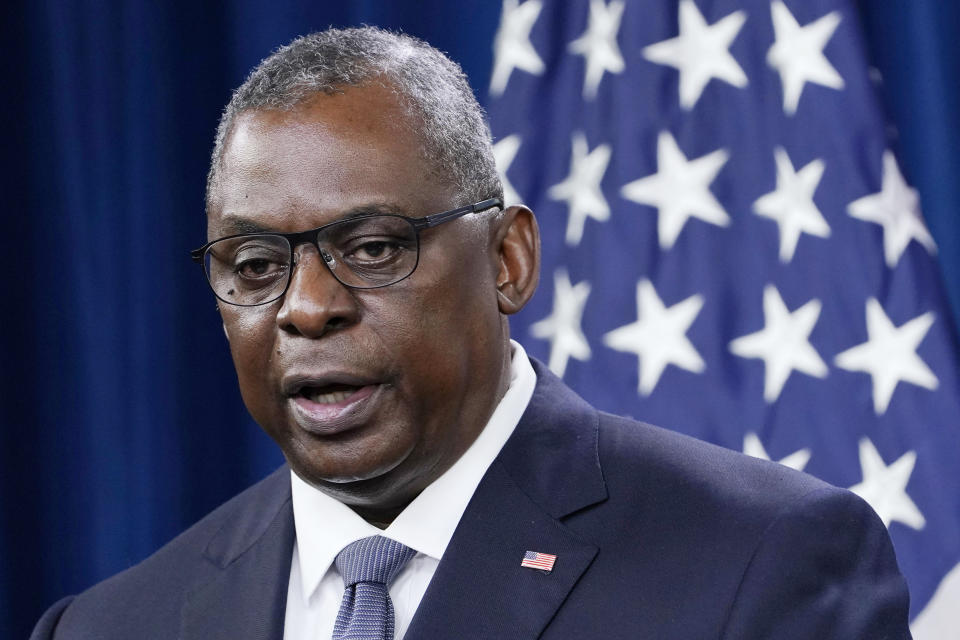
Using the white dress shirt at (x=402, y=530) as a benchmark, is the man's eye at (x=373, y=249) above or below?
above

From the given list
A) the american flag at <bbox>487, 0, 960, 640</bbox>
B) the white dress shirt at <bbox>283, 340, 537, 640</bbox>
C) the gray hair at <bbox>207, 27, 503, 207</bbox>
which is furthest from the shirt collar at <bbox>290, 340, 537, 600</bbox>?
the american flag at <bbox>487, 0, 960, 640</bbox>

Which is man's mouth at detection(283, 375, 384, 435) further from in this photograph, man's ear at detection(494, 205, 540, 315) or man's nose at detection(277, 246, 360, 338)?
man's ear at detection(494, 205, 540, 315)

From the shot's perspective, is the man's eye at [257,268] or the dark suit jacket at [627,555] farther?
the man's eye at [257,268]

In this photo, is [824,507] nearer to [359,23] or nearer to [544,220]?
[544,220]

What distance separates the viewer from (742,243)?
2.93m

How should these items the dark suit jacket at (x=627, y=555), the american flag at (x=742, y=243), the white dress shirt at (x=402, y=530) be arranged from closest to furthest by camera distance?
the dark suit jacket at (x=627, y=555) → the white dress shirt at (x=402, y=530) → the american flag at (x=742, y=243)

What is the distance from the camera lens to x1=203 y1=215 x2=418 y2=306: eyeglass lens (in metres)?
1.78

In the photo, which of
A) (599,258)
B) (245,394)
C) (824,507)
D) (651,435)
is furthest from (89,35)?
(824,507)

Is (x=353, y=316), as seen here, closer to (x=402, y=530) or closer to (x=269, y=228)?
(x=269, y=228)

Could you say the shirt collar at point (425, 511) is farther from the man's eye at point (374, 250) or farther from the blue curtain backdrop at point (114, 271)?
the blue curtain backdrop at point (114, 271)

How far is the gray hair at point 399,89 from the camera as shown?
1.87 meters

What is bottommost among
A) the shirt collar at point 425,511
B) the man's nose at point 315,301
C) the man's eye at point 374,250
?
the shirt collar at point 425,511

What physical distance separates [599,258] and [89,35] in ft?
5.29

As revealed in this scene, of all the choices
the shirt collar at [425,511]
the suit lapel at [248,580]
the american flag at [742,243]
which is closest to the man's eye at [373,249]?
the shirt collar at [425,511]
